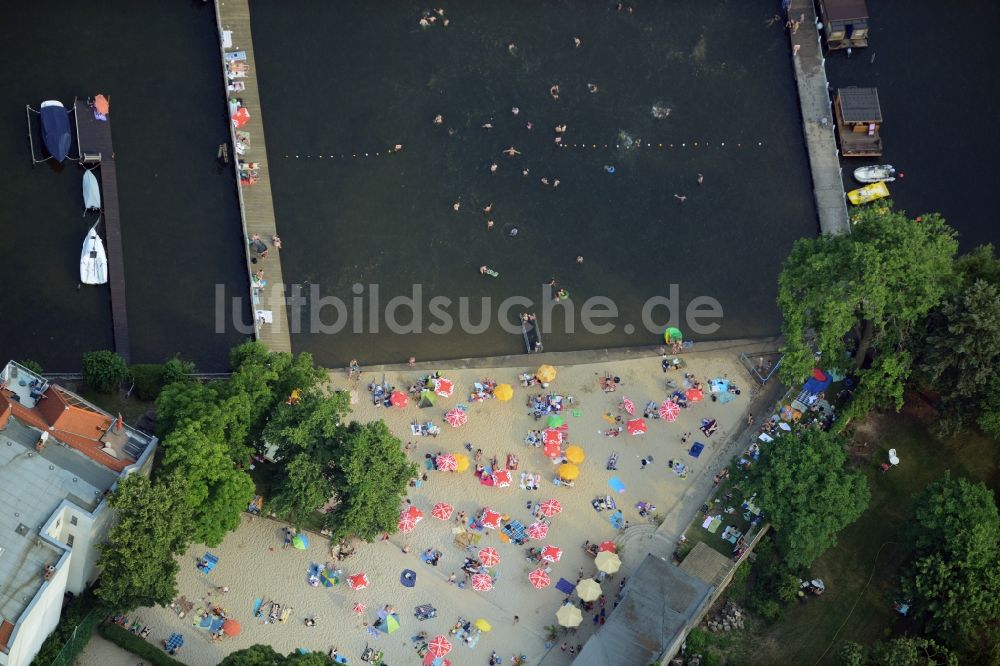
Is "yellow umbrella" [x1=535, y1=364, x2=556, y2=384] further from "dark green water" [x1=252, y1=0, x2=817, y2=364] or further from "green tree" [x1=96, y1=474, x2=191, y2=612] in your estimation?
"green tree" [x1=96, y1=474, x2=191, y2=612]

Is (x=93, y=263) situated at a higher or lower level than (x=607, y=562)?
higher

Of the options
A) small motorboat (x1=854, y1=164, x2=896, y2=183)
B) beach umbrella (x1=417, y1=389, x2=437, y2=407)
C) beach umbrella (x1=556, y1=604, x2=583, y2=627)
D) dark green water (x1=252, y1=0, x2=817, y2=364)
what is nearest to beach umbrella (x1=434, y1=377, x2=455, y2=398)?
beach umbrella (x1=417, y1=389, x2=437, y2=407)

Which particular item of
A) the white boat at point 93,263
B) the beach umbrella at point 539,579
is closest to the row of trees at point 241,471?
the beach umbrella at point 539,579

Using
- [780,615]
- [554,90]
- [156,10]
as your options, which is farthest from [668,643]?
[156,10]

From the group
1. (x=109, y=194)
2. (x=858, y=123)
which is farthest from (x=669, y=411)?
(x=109, y=194)

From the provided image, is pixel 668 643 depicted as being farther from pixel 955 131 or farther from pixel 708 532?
pixel 955 131

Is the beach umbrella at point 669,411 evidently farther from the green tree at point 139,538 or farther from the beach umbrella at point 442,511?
the green tree at point 139,538

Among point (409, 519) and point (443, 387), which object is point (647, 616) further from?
point (443, 387)
